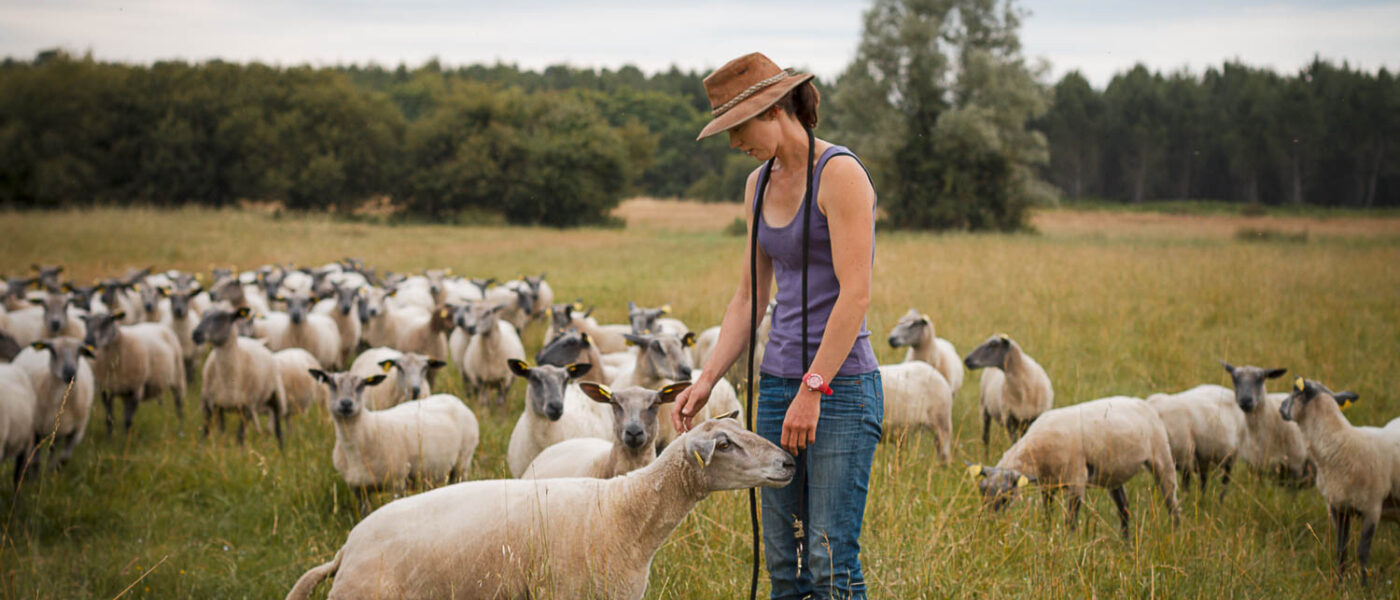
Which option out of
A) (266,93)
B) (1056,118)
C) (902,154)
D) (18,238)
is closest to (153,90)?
(266,93)

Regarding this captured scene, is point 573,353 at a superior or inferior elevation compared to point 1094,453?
superior

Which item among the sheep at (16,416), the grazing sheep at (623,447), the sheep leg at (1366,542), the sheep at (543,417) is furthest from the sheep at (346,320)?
the sheep leg at (1366,542)

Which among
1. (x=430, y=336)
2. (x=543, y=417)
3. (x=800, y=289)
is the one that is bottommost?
(x=430, y=336)

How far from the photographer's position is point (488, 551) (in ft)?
11.5

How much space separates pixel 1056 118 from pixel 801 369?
60.5 meters

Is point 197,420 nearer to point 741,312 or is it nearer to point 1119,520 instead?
point 741,312

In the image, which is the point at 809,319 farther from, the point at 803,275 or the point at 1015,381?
the point at 1015,381

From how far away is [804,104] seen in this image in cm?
295

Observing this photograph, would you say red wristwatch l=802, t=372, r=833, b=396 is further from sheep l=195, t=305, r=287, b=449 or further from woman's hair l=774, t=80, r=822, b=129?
sheep l=195, t=305, r=287, b=449

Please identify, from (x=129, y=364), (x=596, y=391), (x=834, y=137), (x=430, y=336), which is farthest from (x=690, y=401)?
(x=834, y=137)

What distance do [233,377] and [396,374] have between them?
1547mm

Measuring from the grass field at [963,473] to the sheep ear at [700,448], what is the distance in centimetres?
106

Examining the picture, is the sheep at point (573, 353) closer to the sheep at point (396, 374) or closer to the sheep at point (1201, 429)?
the sheep at point (396, 374)

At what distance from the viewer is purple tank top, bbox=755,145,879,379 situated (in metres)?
2.85
